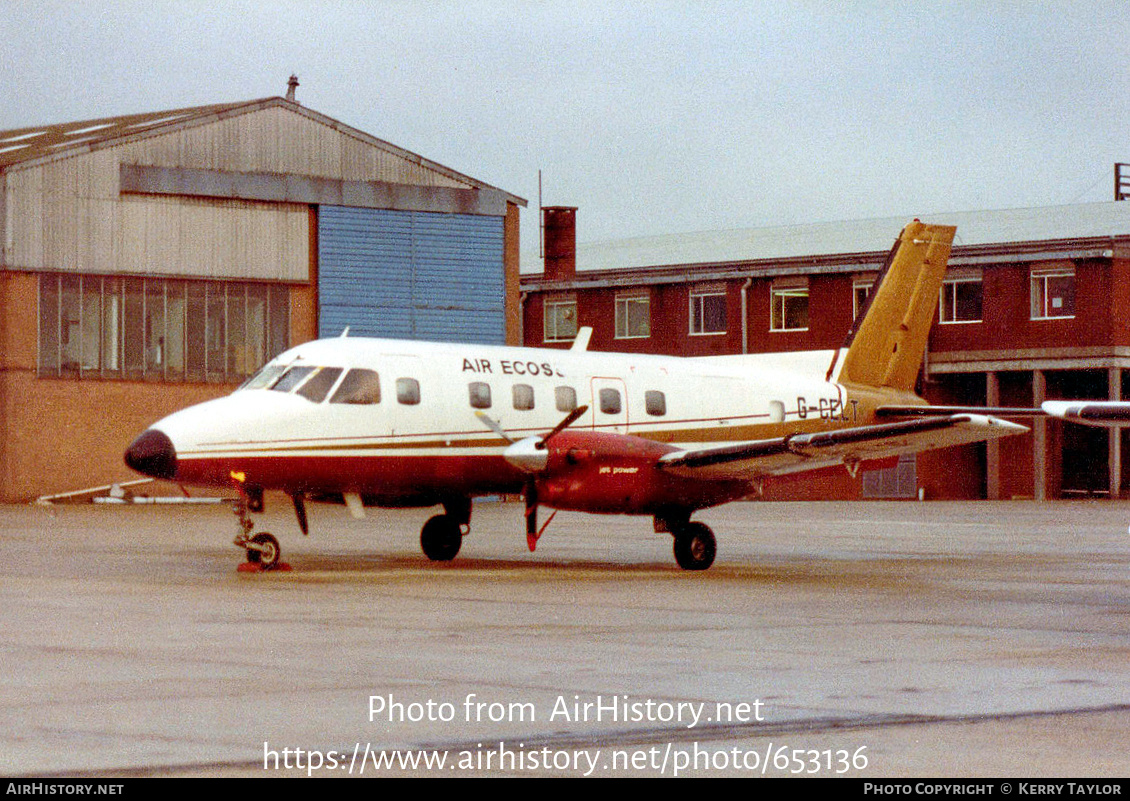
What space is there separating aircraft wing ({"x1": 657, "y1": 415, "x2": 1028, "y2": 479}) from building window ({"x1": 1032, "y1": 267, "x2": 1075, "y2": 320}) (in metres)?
39.2

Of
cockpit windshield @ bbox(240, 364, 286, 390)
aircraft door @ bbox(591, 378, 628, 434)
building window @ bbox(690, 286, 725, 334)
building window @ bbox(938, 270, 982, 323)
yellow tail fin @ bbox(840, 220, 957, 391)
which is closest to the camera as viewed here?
cockpit windshield @ bbox(240, 364, 286, 390)

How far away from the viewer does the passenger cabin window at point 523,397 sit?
21.6m

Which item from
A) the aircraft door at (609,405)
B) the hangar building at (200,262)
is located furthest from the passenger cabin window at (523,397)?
the hangar building at (200,262)

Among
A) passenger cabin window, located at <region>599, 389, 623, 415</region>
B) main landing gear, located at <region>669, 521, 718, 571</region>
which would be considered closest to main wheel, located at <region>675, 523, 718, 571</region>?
main landing gear, located at <region>669, 521, 718, 571</region>

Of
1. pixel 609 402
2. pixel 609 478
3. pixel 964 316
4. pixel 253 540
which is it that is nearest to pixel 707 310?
pixel 964 316

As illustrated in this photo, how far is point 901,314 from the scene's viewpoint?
85.7 ft

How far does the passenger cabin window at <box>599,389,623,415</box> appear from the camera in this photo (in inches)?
875

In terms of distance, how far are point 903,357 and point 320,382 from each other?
10004 mm

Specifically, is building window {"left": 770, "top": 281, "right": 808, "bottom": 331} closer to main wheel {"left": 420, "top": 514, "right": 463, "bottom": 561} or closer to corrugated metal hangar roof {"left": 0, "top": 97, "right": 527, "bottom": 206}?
corrugated metal hangar roof {"left": 0, "top": 97, "right": 527, "bottom": 206}

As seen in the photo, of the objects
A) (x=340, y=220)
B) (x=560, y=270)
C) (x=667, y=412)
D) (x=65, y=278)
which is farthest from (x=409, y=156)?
(x=667, y=412)

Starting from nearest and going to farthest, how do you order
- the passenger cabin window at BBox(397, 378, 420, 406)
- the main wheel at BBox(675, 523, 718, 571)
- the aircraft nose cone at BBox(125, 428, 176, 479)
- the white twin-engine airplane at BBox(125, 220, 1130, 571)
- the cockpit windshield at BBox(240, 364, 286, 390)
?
the aircraft nose cone at BBox(125, 428, 176, 479)
the white twin-engine airplane at BBox(125, 220, 1130, 571)
the cockpit windshield at BBox(240, 364, 286, 390)
the passenger cabin window at BBox(397, 378, 420, 406)
the main wheel at BBox(675, 523, 718, 571)

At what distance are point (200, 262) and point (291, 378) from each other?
3139 centimetres

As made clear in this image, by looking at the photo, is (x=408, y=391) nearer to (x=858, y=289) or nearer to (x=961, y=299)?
(x=961, y=299)

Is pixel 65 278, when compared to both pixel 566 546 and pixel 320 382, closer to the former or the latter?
pixel 566 546
